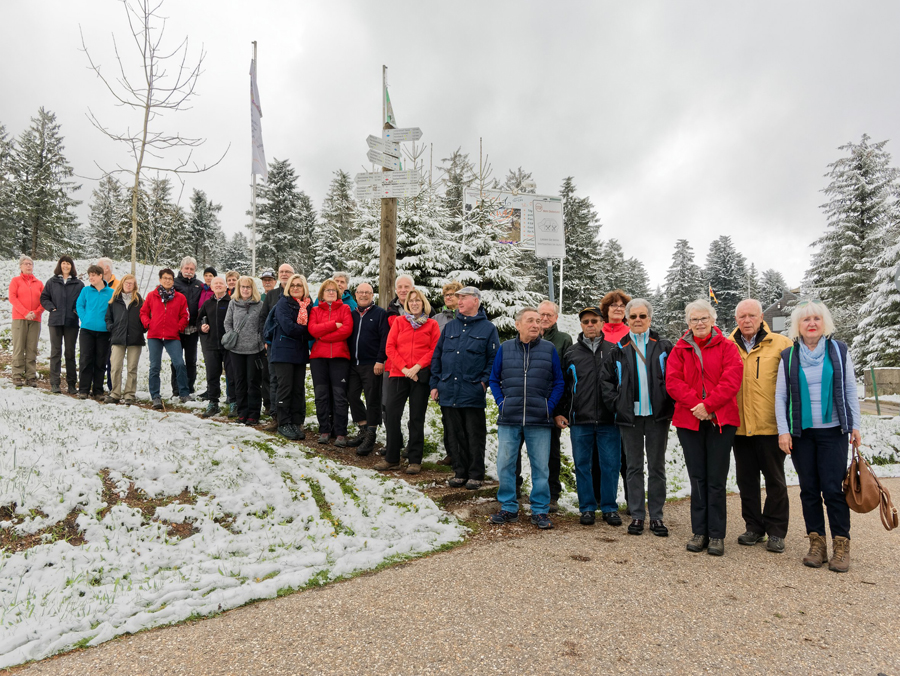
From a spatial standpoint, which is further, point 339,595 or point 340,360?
point 340,360

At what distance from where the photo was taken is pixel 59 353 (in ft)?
28.8

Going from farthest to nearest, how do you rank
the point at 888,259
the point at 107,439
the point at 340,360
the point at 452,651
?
the point at 888,259
the point at 340,360
the point at 107,439
the point at 452,651

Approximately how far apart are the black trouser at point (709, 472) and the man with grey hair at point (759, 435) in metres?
0.21

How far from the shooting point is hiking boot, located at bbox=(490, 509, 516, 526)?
16.9 feet

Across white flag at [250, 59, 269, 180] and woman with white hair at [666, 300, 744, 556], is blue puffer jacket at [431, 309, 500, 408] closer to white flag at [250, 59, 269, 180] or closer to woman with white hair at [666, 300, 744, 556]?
woman with white hair at [666, 300, 744, 556]

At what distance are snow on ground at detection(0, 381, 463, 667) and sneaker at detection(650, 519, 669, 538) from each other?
6.28ft

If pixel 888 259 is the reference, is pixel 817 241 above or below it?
above

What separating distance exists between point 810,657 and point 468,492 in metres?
3.57

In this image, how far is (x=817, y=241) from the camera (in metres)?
29.9

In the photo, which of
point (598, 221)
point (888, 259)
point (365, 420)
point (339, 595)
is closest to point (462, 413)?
point (365, 420)

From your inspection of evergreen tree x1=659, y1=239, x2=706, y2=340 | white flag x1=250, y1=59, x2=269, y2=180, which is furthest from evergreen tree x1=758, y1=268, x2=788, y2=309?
white flag x1=250, y1=59, x2=269, y2=180

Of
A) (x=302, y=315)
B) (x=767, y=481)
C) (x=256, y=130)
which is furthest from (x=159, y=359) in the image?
(x=256, y=130)

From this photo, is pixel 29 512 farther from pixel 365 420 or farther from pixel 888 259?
pixel 888 259

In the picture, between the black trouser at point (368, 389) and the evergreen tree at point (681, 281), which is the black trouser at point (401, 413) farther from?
the evergreen tree at point (681, 281)
